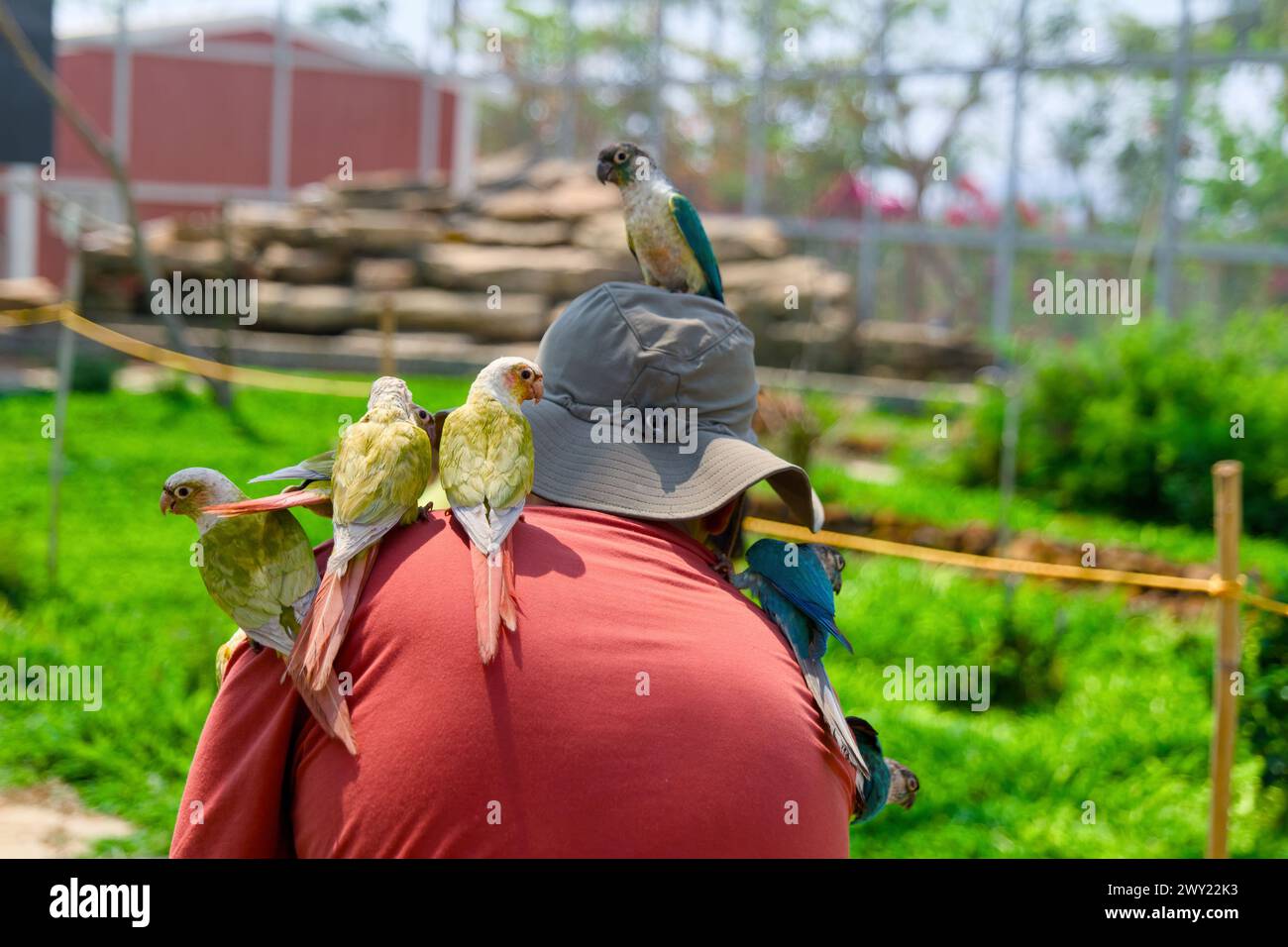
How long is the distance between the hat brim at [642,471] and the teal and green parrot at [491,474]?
0.08 meters

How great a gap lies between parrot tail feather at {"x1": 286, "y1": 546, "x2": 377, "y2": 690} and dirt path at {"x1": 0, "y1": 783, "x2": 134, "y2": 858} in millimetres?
2829

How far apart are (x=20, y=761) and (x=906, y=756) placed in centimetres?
307

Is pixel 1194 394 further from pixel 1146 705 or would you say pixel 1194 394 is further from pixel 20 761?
pixel 20 761

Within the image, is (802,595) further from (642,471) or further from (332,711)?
(332,711)

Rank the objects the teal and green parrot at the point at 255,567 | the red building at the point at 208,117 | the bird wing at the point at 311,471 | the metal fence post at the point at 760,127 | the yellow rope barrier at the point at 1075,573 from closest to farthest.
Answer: the teal and green parrot at the point at 255,567, the bird wing at the point at 311,471, the yellow rope barrier at the point at 1075,573, the metal fence post at the point at 760,127, the red building at the point at 208,117

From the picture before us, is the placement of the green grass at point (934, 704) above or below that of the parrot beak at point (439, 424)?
→ below

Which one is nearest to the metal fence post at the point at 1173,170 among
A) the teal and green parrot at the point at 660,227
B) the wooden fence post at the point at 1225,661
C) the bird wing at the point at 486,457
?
the wooden fence post at the point at 1225,661

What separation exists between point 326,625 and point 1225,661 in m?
2.92

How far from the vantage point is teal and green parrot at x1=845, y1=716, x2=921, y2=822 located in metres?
1.79

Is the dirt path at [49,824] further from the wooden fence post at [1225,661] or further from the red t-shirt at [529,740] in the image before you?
the wooden fence post at [1225,661]

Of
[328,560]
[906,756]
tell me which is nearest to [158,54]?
[906,756]

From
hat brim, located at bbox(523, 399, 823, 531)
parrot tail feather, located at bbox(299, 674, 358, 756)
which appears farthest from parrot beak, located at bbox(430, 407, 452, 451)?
parrot tail feather, located at bbox(299, 674, 358, 756)

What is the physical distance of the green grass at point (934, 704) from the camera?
4277mm

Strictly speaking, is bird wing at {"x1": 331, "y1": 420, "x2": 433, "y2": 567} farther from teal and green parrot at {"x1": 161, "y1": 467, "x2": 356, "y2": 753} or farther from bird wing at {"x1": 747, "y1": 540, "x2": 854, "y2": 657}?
bird wing at {"x1": 747, "y1": 540, "x2": 854, "y2": 657}
